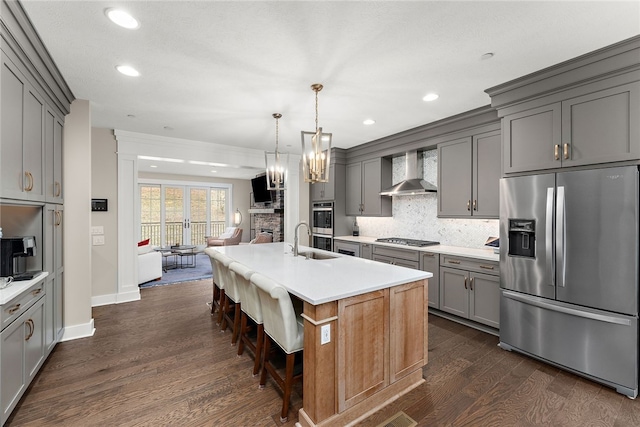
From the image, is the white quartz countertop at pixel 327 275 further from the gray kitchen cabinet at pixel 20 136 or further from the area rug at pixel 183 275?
the area rug at pixel 183 275

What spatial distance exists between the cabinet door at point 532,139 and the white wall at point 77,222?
4536 mm

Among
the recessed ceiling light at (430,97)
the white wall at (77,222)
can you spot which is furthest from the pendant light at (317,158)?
the white wall at (77,222)

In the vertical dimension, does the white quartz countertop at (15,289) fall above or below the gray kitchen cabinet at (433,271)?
above

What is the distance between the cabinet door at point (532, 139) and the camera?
251 cm

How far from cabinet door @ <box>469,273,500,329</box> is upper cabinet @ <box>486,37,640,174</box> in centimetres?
122

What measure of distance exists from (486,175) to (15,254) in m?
4.61

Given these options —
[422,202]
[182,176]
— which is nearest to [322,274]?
[422,202]

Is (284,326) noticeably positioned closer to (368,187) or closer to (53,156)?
(53,156)

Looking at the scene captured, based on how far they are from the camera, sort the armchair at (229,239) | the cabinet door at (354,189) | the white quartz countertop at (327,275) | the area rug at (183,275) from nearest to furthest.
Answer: the white quartz countertop at (327,275) → the cabinet door at (354,189) → the area rug at (183,275) → the armchair at (229,239)

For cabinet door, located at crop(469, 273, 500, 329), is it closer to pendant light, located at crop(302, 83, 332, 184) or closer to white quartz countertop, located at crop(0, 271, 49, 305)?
pendant light, located at crop(302, 83, 332, 184)

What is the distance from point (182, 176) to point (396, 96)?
8.21 m

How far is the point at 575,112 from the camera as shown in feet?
7.83

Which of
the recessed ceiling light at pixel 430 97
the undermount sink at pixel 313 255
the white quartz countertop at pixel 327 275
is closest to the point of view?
the white quartz countertop at pixel 327 275

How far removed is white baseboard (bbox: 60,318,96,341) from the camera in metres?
3.02
